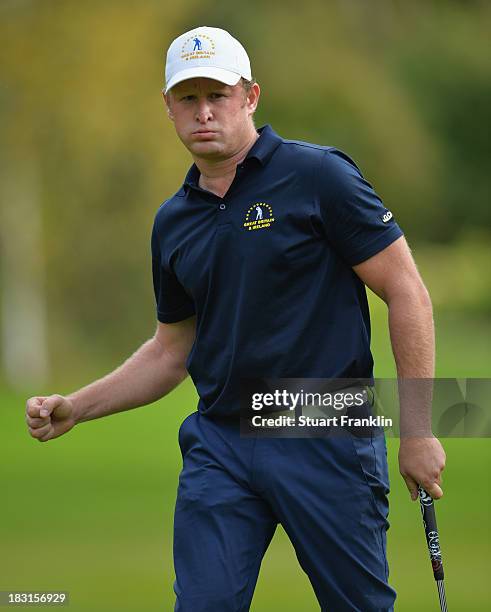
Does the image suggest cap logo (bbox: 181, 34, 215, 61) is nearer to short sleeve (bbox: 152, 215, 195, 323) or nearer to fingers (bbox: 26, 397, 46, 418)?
short sleeve (bbox: 152, 215, 195, 323)

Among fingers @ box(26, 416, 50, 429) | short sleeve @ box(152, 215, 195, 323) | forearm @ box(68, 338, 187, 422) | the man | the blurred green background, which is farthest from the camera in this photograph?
the blurred green background

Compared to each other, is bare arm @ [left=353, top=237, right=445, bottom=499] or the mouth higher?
the mouth

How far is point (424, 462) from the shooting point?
469 centimetres

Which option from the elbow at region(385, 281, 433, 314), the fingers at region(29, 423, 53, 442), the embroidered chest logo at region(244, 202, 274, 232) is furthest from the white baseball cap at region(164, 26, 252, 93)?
the fingers at region(29, 423, 53, 442)

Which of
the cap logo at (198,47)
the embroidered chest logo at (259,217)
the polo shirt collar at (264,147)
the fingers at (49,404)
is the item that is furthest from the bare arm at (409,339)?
the fingers at (49,404)

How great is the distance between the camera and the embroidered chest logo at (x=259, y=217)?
4.89m

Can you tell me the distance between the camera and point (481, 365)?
24.7 metres

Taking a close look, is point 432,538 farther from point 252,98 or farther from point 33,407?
point 252,98

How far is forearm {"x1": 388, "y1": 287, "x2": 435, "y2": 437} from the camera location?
4.79 metres

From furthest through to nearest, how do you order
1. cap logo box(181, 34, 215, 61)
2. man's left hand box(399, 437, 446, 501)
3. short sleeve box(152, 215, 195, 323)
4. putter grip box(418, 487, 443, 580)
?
short sleeve box(152, 215, 195, 323), cap logo box(181, 34, 215, 61), putter grip box(418, 487, 443, 580), man's left hand box(399, 437, 446, 501)

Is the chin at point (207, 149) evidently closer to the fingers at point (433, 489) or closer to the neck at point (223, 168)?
the neck at point (223, 168)

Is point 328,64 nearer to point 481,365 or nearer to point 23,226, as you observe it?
point 23,226

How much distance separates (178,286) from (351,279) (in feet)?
2.49

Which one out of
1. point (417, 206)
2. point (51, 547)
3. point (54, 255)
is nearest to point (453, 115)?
point (417, 206)
